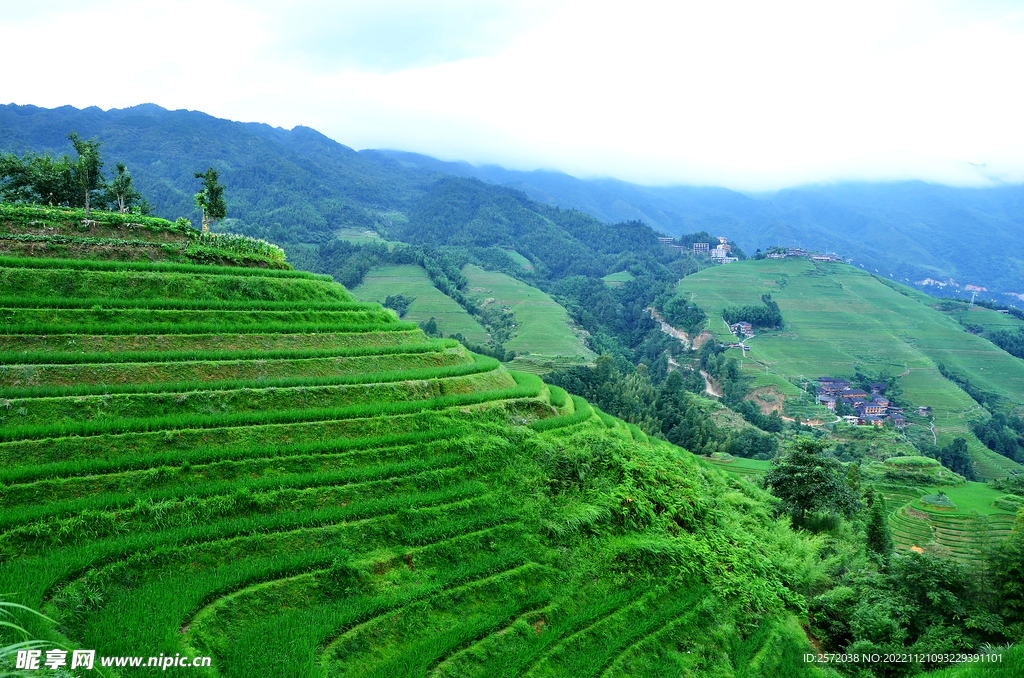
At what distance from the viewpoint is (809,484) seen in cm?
2511

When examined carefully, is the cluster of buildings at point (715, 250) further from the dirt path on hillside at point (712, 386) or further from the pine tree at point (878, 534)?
the pine tree at point (878, 534)

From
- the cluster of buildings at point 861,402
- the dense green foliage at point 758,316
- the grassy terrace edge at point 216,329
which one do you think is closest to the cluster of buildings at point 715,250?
the dense green foliage at point 758,316

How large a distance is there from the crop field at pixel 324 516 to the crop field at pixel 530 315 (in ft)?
189

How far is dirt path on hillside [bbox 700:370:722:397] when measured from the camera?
80.4 m

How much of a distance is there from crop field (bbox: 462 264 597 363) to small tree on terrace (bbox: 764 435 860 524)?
48.2 m

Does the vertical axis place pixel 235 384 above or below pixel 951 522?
above

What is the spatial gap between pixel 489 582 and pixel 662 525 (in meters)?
5.43

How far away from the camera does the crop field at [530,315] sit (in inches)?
3155

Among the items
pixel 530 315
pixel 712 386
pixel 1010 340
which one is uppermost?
pixel 1010 340

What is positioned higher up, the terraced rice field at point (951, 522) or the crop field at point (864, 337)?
the crop field at point (864, 337)

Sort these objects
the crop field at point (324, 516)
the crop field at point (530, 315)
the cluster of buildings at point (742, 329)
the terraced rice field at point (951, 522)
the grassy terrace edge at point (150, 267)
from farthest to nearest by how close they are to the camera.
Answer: the cluster of buildings at point (742, 329), the crop field at point (530, 315), the terraced rice field at point (951, 522), the grassy terrace edge at point (150, 267), the crop field at point (324, 516)

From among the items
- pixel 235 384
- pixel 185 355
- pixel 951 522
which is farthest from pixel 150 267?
pixel 951 522

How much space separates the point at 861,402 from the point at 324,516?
8174cm

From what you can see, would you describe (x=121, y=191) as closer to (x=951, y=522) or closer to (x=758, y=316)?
(x=951, y=522)
